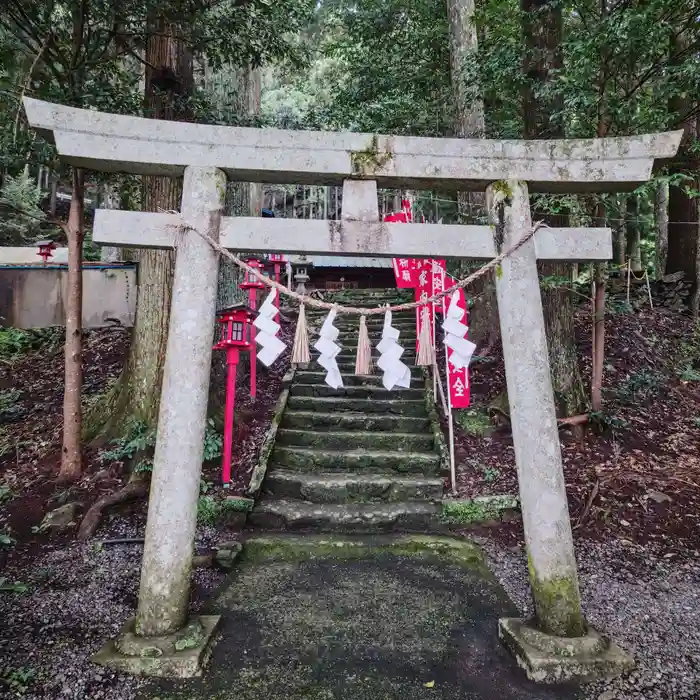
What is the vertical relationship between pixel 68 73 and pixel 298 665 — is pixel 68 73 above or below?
above

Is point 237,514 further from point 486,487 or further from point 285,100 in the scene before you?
point 285,100

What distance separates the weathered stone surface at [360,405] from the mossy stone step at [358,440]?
0.60 metres

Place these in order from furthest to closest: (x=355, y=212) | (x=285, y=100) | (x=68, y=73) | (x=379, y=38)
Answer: (x=285, y=100)
(x=379, y=38)
(x=68, y=73)
(x=355, y=212)

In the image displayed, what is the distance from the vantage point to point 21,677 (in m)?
2.64

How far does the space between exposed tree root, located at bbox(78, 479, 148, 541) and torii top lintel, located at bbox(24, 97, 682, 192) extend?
3.15m

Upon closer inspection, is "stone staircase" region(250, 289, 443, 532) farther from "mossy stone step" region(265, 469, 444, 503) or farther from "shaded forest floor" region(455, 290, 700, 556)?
"shaded forest floor" region(455, 290, 700, 556)

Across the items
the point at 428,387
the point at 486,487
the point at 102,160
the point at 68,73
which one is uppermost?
the point at 68,73

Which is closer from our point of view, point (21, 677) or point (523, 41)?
point (21, 677)

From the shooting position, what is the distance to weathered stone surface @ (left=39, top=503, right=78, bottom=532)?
4.48 m

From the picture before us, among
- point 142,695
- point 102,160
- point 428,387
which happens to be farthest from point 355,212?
point 428,387

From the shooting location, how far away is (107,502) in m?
4.67

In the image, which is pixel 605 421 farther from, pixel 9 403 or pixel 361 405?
pixel 9 403

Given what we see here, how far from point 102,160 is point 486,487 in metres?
4.86

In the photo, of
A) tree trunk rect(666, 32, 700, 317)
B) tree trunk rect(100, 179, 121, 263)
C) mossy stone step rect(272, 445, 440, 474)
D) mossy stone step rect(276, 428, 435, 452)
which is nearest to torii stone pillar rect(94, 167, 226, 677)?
mossy stone step rect(272, 445, 440, 474)
